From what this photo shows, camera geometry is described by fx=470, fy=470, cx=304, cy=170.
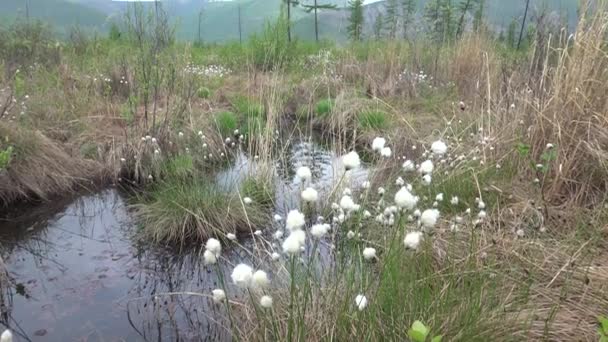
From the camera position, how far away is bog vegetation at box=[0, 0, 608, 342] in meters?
1.94

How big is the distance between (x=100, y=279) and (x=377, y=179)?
2.58m

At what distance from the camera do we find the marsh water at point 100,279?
2723mm

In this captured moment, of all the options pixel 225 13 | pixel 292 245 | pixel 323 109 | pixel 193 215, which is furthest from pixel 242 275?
pixel 225 13

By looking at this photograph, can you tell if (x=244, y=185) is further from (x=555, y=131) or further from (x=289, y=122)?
(x=289, y=122)

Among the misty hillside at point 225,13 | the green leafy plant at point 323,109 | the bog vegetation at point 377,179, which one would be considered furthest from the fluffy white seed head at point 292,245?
the misty hillside at point 225,13

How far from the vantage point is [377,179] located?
4562 mm

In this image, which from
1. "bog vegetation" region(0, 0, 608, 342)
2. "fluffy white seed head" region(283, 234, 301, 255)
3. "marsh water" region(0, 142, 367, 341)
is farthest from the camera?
"marsh water" region(0, 142, 367, 341)

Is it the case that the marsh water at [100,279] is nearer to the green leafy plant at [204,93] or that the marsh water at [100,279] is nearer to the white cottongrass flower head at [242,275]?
the white cottongrass flower head at [242,275]

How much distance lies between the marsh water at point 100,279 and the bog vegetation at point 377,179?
17cm

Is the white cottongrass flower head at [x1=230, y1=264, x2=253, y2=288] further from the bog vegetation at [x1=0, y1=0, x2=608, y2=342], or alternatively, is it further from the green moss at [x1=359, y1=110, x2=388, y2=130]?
the green moss at [x1=359, y1=110, x2=388, y2=130]

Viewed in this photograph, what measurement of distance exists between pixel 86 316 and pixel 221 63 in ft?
30.6

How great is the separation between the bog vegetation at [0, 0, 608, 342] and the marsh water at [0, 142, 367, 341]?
173mm

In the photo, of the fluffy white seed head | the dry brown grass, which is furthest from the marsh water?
the fluffy white seed head

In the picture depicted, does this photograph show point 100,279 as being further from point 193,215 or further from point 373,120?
point 373,120
